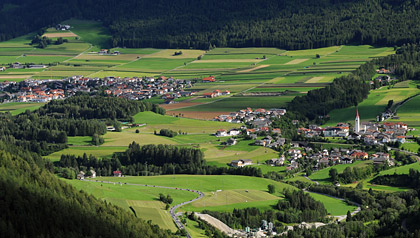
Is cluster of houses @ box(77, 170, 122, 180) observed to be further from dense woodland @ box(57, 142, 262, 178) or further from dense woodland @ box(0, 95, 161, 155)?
dense woodland @ box(0, 95, 161, 155)

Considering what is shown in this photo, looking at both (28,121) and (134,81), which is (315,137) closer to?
(28,121)

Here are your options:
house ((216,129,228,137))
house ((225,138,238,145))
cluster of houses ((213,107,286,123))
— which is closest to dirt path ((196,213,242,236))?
house ((225,138,238,145))

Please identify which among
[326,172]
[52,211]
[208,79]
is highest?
[52,211]

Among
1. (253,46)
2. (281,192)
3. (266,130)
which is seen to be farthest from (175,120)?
(253,46)

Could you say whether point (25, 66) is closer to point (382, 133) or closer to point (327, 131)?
point (327, 131)

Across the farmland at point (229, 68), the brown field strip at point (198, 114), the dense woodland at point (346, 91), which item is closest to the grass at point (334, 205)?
the dense woodland at point (346, 91)

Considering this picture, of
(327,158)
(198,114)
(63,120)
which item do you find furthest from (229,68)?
(327,158)
